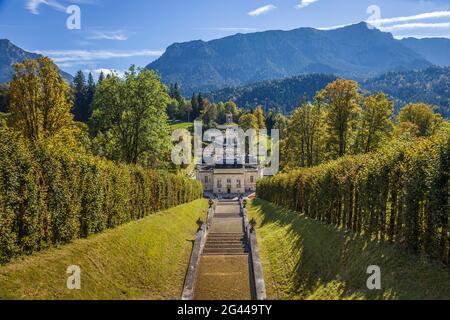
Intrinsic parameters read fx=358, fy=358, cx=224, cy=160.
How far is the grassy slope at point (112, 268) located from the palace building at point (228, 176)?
72703mm

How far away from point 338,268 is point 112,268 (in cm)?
891

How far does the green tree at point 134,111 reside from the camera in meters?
32.7

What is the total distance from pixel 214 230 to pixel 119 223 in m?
11.4

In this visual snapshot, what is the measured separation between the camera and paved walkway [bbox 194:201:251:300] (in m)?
15.5

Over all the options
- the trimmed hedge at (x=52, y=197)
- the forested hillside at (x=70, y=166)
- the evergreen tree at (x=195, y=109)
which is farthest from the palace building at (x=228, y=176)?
the trimmed hedge at (x=52, y=197)

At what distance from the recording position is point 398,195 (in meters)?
14.0

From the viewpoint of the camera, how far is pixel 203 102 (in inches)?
6895

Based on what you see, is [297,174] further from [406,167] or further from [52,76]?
[52,76]

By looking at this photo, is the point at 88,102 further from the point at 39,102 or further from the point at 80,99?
the point at 39,102

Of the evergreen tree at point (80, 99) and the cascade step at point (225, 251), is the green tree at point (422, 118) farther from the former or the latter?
the evergreen tree at point (80, 99)

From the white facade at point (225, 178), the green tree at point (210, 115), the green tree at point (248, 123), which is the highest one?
the green tree at point (210, 115)

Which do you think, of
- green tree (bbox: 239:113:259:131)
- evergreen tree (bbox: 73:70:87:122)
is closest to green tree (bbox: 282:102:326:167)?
green tree (bbox: 239:113:259:131)
